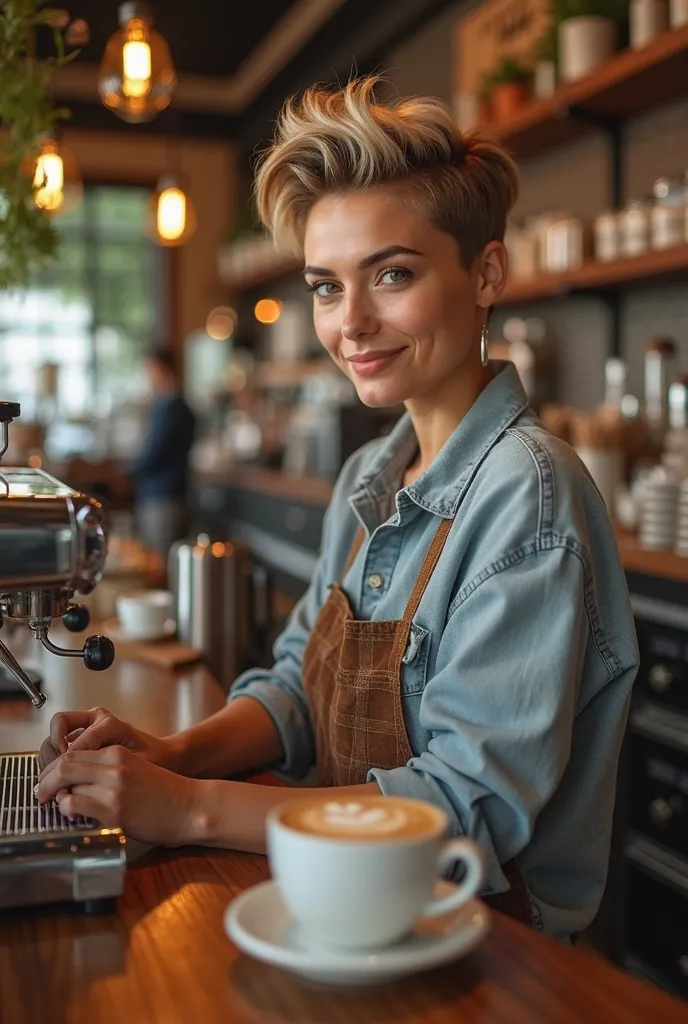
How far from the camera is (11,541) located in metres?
1.05

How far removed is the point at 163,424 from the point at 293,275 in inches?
52.4

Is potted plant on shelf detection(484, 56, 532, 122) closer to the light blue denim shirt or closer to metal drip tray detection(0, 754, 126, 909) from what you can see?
the light blue denim shirt

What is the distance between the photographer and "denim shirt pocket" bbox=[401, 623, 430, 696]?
1338 mm

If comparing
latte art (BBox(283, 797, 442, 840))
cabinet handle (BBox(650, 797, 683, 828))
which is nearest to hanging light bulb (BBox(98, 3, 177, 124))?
cabinet handle (BBox(650, 797, 683, 828))

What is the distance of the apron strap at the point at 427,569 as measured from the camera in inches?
53.4

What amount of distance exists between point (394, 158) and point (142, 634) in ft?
3.99

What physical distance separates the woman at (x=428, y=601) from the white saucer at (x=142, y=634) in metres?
0.65

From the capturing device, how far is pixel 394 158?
143 centimetres

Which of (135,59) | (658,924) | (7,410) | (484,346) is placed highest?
(135,59)

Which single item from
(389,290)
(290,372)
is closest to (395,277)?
(389,290)

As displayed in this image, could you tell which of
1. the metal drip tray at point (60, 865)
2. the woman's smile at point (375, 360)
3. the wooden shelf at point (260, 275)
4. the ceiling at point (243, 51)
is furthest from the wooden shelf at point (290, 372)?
the metal drip tray at point (60, 865)

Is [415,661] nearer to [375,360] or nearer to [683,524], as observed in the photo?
[375,360]

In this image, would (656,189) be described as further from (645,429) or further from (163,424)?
(163,424)

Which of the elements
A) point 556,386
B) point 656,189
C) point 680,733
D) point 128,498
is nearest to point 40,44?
point 128,498
